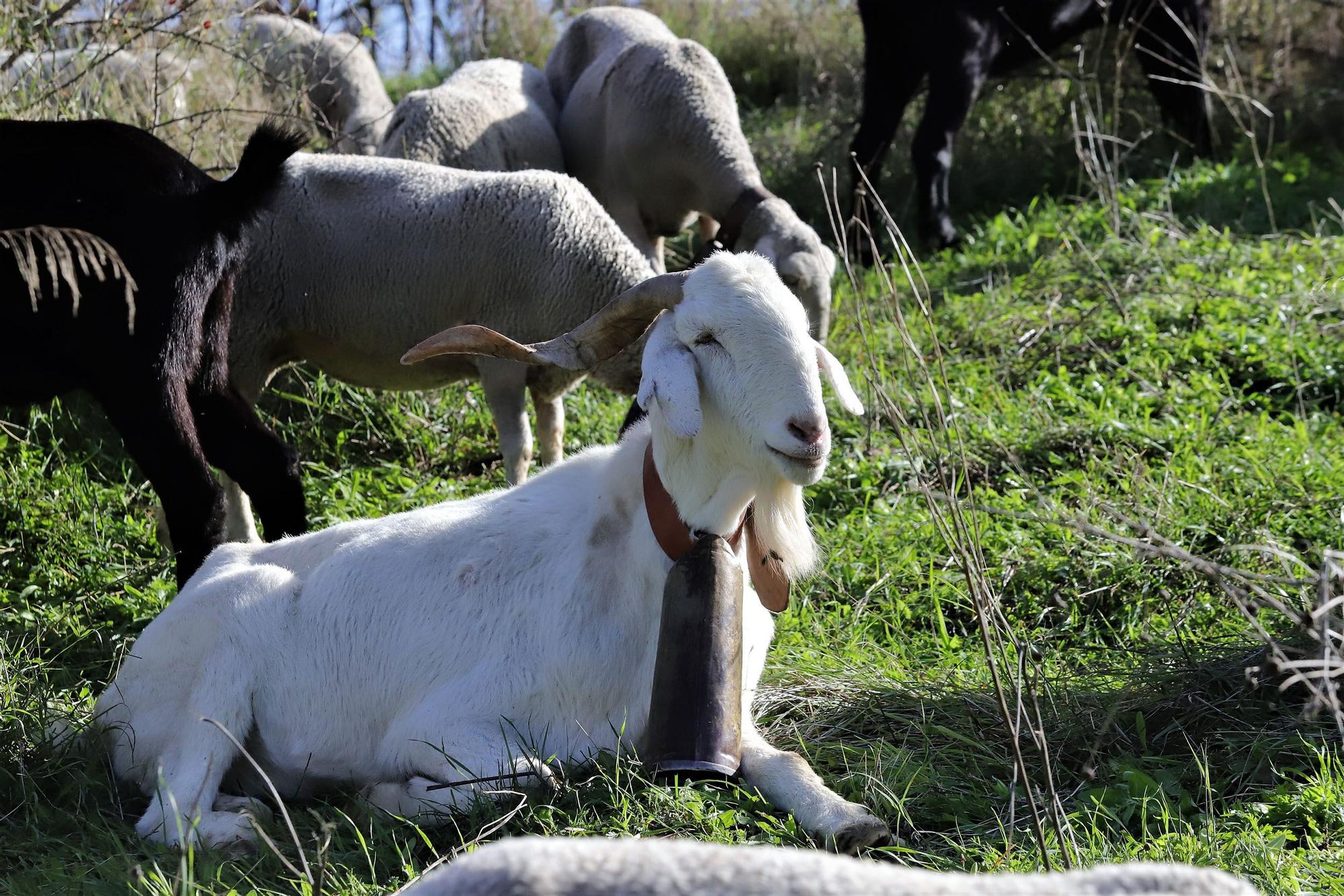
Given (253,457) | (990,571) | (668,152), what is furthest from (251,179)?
(668,152)

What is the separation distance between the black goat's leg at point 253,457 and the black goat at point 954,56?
4957mm

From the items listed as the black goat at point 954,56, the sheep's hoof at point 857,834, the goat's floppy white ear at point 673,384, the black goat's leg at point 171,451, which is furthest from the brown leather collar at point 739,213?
the sheep's hoof at point 857,834

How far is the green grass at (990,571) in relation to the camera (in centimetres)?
310

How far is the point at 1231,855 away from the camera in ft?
9.52

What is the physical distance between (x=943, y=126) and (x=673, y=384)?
631 cm

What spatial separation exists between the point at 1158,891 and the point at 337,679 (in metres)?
2.56

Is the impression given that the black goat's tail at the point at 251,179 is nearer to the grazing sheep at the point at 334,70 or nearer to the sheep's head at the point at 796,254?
the sheep's head at the point at 796,254

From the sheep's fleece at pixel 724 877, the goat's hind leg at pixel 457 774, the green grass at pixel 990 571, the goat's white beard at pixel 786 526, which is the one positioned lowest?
the green grass at pixel 990 571

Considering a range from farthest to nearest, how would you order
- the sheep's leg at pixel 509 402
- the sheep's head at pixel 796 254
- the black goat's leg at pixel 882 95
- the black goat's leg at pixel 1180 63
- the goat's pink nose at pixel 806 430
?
the black goat's leg at pixel 1180 63, the black goat's leg at pixel 882 95, the sheep's head at pixel 796 254, the sheep's leg at pixel 509 402, the goat's pink nose at pixel 806 430

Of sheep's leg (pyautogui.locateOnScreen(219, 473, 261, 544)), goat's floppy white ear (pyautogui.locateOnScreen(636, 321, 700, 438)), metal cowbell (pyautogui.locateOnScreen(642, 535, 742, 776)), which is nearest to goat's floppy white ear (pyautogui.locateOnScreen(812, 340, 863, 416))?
goat's floppy white ear (pyautogui.locateOnScreen(636, 321, 700, 438))

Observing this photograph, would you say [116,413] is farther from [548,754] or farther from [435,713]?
[548,754]

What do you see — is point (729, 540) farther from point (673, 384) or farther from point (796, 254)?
point (796, 254)

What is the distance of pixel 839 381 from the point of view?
3.37 m

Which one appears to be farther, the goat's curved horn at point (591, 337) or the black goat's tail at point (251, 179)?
the black goat's tail at point (251, 179)
